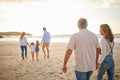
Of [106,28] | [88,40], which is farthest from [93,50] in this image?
[106,28]

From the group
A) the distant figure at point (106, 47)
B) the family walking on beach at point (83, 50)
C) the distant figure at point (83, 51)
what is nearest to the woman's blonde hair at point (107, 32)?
the distant figure at point (106, 47)

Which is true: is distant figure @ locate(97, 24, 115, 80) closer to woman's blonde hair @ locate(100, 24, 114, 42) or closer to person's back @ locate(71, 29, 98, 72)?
woman's blonde hair @ locate(100, 24, 114, 42)

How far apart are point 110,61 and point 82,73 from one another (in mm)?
1383

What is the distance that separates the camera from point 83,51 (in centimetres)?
598

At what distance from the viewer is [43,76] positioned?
1142 centimetres

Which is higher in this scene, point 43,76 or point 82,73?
point 82,73

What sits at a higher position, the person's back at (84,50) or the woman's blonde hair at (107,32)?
the woman's blonde hair at (107,32)

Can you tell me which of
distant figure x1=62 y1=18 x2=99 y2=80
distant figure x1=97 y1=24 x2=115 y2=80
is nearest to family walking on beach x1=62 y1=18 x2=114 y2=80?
distant figure x1=62 y1=18 x2=99 y2=80

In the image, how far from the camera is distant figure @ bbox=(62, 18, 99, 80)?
592 cm

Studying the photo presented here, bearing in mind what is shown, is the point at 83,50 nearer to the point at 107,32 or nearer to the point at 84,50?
the point at 84,50

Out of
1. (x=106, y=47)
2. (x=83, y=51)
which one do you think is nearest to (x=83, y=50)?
(x=83, y=51)

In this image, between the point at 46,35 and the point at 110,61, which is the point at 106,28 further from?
the point at 46,35

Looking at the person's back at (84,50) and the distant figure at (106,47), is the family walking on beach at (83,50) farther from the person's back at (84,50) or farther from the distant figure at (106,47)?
the distant figure at (106,47)

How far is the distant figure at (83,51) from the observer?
5918mm
